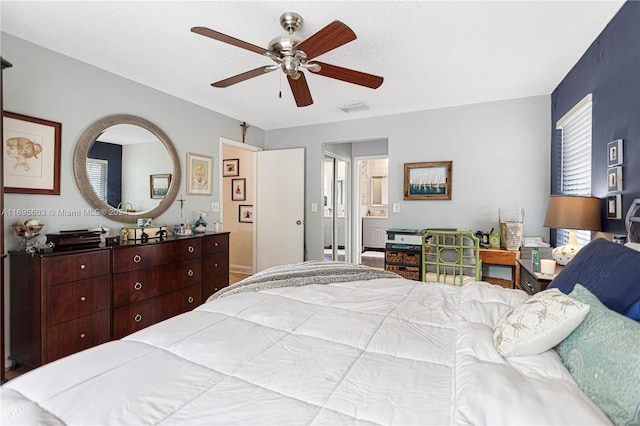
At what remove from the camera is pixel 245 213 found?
541 centimetres

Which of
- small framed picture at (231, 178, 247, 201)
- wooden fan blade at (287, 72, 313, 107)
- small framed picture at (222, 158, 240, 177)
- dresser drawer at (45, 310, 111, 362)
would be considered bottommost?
dresser drawer at (45, 310, 111, 362)

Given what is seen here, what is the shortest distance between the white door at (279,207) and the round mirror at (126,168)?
1.55 m

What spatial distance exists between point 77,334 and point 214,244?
58.8 inches

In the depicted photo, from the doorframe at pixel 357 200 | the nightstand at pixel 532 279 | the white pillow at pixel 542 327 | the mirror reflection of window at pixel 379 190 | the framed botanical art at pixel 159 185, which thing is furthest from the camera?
the mirror reflection of window at pixel 379 190

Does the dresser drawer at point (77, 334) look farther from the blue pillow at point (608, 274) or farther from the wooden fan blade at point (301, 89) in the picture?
the blue pillow at point (608, 274)

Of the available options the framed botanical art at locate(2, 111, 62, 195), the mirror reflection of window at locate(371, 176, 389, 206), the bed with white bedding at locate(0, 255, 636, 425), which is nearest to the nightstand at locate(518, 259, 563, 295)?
the bed with white bedding at locate(0, 255, 636, 425)

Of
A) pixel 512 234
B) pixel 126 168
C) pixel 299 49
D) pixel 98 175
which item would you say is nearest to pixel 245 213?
pixel 126 168

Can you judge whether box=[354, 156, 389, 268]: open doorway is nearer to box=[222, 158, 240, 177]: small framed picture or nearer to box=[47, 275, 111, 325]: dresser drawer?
box=[222, 158, 240, 177]: small framed picture

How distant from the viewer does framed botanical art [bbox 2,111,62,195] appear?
7.36 feet

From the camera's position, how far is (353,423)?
74cm

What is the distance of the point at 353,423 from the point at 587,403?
0.59m

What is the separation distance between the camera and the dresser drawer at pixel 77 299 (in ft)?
7.07

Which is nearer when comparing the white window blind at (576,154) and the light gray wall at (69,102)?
the light gray wall at (69,102)

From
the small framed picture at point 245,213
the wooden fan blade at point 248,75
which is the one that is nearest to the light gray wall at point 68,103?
the wooden fan blade at point 248,75
